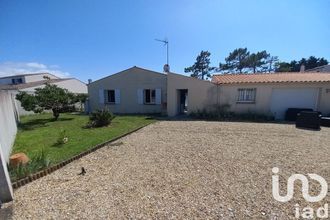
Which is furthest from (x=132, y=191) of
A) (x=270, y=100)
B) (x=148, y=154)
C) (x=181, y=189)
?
(x=270, y=100)

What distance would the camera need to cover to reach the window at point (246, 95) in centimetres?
1508

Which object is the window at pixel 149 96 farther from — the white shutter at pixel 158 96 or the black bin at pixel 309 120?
the black bin at pixel 309 120

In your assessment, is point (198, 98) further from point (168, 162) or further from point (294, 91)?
point (168, 162)

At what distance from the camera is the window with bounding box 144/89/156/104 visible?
18.7 metres

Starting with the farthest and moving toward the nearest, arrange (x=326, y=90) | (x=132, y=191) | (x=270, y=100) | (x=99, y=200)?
1. (x=270, y=100)
2. (x=326, y=90)
3. (x=132, y=191)
4. (x=99, y=200)

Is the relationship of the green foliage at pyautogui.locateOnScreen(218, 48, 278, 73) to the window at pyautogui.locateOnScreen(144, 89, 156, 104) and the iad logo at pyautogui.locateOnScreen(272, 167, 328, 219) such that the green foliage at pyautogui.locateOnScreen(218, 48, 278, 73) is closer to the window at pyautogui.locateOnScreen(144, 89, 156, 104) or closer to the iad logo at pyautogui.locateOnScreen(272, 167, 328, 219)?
the window at pyautogui.locateOnScreen(144, 89, 156, 104)

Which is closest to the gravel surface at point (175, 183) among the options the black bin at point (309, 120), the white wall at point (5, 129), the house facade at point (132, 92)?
the white wall at point (5, 129)

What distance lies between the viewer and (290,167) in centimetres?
528

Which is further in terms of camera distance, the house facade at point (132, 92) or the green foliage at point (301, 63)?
the green foliage at point (301, 63)

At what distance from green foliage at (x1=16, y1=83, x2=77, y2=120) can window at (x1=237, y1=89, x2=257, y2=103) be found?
1349cm

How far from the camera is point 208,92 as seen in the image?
15.6m

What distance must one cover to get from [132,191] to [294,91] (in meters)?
14.7

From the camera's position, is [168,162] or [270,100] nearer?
[168,162]

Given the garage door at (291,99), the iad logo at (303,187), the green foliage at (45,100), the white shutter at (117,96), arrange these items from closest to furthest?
the iad logo at (303,187), the green foliage at (45,100), the garage door at (291,99), the white shutter at (117,96)
